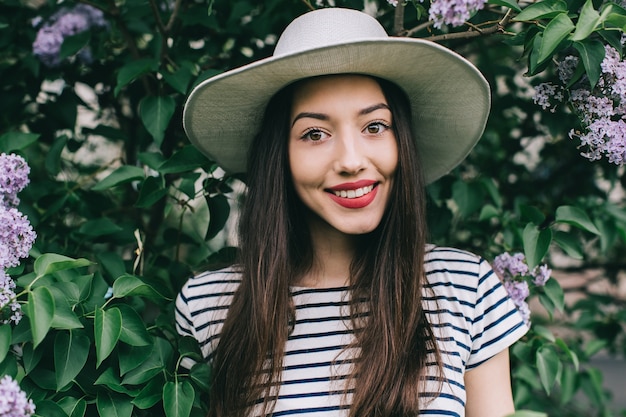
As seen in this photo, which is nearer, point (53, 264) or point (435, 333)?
point (53, 264)

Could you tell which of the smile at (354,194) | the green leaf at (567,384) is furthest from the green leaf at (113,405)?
the green leaf at (567,384)

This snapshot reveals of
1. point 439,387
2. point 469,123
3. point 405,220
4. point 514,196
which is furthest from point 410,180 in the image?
point 514,196

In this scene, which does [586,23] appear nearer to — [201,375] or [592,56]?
[592,56]

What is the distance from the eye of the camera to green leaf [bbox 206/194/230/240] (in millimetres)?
1649

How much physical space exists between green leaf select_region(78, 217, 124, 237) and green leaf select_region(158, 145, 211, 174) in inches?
8.2

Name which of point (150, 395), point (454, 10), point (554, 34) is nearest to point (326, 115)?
point (454, 10)

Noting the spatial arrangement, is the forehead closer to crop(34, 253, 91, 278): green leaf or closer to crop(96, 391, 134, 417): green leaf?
crop(34, 253, 91, 278): green leaf

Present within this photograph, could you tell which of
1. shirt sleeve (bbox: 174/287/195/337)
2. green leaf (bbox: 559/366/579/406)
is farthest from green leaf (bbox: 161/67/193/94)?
green leaf (bbox: 559/366/579/406)

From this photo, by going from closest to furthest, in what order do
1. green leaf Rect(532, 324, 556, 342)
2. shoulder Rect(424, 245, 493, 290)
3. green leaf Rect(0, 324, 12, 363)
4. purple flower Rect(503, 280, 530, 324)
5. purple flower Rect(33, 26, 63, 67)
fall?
green leaf Rect(0, 324, 12, 363), shoulder Rect(424, 245, 493, 290), purple flower Rect(503, 280, 530, 324), green leaf Rect(532, 324, 556, 342), purple flower Rect(33, 26, 63, 67)

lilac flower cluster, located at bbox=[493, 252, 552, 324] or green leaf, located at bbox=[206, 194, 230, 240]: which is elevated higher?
green leaf, located at bbox=[206, 194, 230, 240]

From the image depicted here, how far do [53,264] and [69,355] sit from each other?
18 cm

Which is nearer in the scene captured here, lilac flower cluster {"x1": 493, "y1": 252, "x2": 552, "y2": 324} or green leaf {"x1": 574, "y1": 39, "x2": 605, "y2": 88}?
green leaf {"x1": 574, "y1": 39, "x2": 605, "y2": 88}

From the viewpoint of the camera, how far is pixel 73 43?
5.79 ft

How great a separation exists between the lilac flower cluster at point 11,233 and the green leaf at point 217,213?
1.40ft
